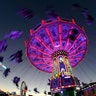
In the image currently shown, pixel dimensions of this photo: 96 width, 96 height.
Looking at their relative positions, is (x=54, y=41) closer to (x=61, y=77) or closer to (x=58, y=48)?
(x=58, y=48)

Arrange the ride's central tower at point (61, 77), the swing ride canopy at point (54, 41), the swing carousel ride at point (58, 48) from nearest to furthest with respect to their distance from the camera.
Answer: the ride's central tower at point (61, 77) < the swing carousel ride at point (58, 48) < the swing ride canopy at point (54, 41)

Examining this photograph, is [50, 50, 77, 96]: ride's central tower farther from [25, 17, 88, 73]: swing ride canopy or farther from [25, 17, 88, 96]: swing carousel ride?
[25, 17, 88, 73]: swing ride canopy

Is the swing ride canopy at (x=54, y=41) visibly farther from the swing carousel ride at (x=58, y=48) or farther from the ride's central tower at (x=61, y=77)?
the ride's central tower at (x=61, y=77)

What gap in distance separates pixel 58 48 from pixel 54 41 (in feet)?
6.56

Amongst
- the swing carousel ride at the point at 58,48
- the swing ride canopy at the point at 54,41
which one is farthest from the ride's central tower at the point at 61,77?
the swing ride canopy at the point at 54,41

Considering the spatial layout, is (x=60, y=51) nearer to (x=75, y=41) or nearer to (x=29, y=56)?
(x=75, y=41)

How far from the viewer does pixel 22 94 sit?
539 inches

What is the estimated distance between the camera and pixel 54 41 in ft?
112

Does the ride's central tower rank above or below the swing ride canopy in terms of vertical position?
below

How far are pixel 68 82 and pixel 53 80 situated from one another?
113 inches

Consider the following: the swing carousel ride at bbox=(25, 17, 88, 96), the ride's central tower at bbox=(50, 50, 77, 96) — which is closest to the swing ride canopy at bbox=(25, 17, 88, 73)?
the swing carousel ride at bbox=(25, 17, 88, 96)

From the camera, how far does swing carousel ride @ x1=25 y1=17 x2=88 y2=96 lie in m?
30.5

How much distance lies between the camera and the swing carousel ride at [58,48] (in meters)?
30.5

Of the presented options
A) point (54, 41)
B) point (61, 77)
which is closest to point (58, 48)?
point (54, 41)
